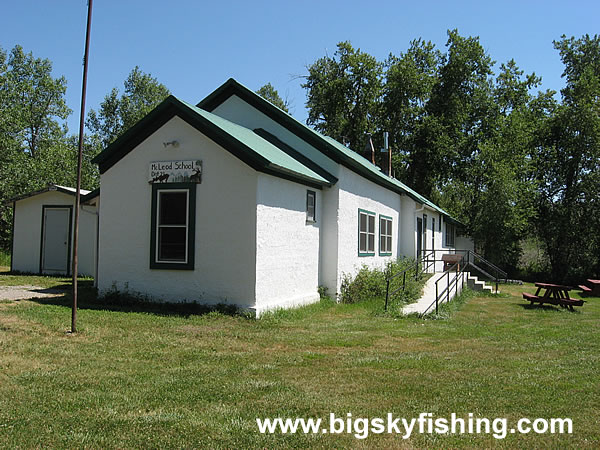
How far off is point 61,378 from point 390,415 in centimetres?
387

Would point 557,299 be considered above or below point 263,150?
below

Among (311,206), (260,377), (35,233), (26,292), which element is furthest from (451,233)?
(260,377)

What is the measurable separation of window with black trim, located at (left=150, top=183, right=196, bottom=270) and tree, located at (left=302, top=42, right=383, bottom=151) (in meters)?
26.9

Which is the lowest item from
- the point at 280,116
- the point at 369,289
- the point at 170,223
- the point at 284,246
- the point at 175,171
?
the point at 369,289

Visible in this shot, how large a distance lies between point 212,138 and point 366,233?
750 centimetres

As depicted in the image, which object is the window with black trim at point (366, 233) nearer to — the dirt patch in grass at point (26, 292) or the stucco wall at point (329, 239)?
the stucco wall at point (329, 239)

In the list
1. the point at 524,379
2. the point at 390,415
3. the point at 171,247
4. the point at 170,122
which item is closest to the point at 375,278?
the point at 171,247

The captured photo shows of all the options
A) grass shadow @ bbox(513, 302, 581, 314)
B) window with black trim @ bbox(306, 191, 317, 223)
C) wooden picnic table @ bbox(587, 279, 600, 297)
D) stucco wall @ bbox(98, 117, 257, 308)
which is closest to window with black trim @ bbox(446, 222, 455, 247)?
wooden picnic table @ bbox(587, 279, 600, 297)

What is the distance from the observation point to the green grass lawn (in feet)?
15.2

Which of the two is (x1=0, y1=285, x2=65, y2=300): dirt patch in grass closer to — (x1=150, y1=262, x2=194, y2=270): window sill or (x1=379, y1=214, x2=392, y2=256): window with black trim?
(x1=150, y1=262, x2=194, y2=270): window sill

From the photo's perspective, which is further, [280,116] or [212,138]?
[280,116]

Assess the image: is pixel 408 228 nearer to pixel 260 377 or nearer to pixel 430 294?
pixel 430 294

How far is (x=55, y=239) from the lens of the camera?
1988 centimetres

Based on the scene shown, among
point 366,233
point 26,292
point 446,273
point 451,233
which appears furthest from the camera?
point 451,233
